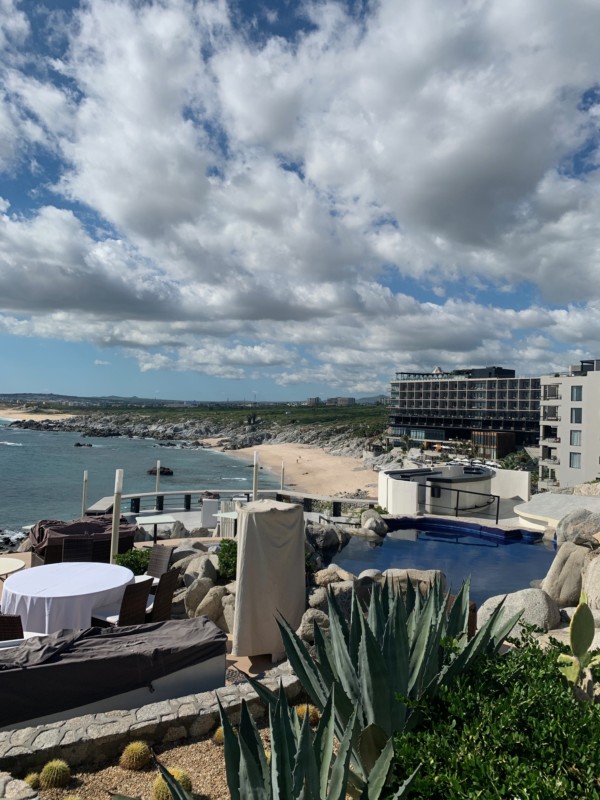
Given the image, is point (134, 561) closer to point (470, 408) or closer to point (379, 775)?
point (379, 775)

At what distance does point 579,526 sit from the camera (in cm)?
1188

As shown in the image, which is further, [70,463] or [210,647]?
[70,463]

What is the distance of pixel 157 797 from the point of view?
3.57 m

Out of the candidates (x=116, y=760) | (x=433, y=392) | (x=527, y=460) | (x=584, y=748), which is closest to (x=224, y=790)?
(x=116, y=760)

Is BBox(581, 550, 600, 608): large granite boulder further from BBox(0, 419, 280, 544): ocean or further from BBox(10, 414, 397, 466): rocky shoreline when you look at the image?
BBox(10, 414, 397, 466): rocky shoreline

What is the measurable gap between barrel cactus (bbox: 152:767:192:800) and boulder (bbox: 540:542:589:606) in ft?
25.6

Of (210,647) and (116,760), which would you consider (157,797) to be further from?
(210,647)

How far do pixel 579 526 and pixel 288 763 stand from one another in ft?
37.9

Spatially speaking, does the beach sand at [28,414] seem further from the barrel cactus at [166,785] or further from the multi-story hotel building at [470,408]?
the barrel cactus at [166,785]

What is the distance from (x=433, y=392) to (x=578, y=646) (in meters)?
89.2

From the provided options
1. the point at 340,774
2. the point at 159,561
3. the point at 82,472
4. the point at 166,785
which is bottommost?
the point at 82,472

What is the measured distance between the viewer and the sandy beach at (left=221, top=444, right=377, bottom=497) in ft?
168

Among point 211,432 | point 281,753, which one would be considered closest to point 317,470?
point 211,432

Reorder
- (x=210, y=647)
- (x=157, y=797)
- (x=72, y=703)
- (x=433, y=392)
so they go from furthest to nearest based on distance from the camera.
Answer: (x=433, y=392)
(x=210, y=647)
(x=72, y=703)
(x=157, y=797)
